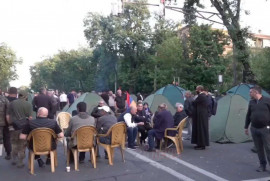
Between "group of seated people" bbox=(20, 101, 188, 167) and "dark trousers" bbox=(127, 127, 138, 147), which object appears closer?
"group of seated people" bbox=(20, 101, 188, 167)

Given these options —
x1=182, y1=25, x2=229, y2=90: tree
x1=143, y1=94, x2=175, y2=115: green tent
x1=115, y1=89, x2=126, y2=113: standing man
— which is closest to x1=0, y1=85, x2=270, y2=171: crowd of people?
x1=143, y1=94, x2=175, y2=115: green tent

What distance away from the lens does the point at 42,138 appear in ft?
21.3

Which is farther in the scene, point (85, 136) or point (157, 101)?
point (157, 101)

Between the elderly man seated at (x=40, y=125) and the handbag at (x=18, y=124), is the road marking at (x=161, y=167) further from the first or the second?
the handbag at (x=18, y=124)

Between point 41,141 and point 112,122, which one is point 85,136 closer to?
point 41,141

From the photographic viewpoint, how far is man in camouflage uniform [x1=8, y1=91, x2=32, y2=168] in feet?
23.7

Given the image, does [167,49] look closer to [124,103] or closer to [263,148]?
[124,103]

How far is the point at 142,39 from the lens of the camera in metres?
40.5

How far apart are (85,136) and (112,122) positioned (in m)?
1.02

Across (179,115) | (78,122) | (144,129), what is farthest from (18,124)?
(179,115)

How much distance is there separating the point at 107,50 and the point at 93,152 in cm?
3637

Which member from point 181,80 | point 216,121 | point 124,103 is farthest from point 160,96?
point 181,80

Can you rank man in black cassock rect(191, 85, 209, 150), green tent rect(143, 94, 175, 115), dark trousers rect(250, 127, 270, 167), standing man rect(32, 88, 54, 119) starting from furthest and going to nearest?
green tent rect(143, 94, 175, 115), standing man rect(32, 88, 54, 119), man in black cassock rect(191, 85, 209, 150), dark trousers rect(250, 127, 270, 167)

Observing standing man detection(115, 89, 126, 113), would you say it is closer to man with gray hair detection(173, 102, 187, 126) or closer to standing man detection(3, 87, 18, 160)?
man with gray hair detection(173, 102, 187, 126)
